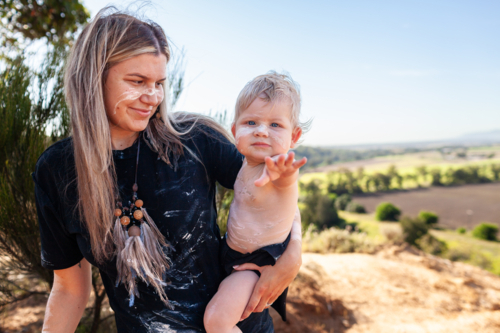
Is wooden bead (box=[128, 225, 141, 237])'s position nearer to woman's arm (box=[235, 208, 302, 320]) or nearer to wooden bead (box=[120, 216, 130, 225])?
wooden bead (box=[120, 216, 130, 225])

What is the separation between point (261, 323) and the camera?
4.84ft

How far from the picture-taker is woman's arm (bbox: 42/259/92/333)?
4.77 ft

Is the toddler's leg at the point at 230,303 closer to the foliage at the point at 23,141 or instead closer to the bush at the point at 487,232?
the foliage at the point at 23,141

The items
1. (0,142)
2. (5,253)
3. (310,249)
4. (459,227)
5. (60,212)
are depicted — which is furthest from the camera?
(459,227)

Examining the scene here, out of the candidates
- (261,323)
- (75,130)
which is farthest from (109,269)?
(261,323)

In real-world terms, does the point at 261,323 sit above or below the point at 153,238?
below

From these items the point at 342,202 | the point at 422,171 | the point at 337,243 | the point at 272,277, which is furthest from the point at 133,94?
the point at 422,171

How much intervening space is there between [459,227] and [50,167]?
1512 inches

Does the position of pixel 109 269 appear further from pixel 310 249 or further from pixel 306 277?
pixel 310 249

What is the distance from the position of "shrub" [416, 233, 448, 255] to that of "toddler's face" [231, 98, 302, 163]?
1597cm

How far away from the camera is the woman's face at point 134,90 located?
1.35 meters

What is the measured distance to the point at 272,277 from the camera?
137 centimetres

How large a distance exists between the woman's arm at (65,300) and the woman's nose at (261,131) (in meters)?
1.05

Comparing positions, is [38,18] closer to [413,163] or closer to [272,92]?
[272,92]
